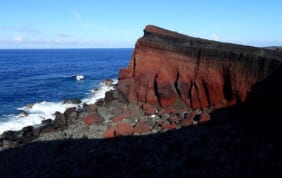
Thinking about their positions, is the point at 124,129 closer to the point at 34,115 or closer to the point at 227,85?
the point at 227,85

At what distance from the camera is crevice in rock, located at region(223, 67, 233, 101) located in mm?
30297

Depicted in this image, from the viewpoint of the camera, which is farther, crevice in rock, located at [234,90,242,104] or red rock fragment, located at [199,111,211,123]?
crevice in rock, located at [234,90,242,104]

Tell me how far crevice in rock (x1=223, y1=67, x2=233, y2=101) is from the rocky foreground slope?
0.09 metres

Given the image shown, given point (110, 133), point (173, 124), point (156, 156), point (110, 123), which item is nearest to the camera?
point (156, 156)

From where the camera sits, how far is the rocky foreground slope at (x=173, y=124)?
20750 millimetres

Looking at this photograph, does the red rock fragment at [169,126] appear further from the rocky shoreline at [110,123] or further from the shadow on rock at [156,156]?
the shadow on rock at [156,156]

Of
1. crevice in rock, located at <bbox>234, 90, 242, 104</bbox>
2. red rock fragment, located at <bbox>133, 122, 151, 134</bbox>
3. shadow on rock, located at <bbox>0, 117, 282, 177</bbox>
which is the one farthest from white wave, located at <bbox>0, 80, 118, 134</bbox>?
crevice in rock, located at <bbox>234, 90, 242, 104</bbox>

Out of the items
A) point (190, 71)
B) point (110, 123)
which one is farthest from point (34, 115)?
point (190, 71)

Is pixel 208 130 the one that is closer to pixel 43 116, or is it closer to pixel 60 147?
pixel 60 147

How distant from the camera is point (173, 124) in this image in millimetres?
29156

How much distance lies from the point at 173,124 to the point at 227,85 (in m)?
6.21

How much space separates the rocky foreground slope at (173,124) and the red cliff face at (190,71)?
0.30 ft

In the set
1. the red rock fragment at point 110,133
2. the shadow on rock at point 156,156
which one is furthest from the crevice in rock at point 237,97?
the red rock fragment at point 110,133

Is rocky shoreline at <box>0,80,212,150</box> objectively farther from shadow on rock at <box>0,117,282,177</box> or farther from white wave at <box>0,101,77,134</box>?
white wave at <box>0,101,77,134</box>
